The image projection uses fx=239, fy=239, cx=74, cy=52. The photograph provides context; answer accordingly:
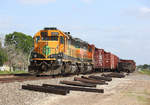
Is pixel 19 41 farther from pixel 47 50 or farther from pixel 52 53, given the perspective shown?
pixel 52 53

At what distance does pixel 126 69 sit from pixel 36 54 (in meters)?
27.0

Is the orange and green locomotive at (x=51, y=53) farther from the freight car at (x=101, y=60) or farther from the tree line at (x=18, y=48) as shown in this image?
the tree line at (x=18, y=48)

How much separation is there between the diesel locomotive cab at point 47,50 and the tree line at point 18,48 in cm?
4229

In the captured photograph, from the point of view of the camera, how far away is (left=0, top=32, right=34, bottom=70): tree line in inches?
2656

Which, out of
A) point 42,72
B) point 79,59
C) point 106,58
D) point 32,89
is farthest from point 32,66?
point 106,58

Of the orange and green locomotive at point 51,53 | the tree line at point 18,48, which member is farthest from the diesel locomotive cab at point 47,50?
the tree line at point 18,48

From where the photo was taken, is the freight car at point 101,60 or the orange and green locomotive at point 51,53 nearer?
the orange and green locomotive at point 51,53

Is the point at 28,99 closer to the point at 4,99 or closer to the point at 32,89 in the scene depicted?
the point at 4,99

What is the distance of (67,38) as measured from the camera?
2138 centimetres

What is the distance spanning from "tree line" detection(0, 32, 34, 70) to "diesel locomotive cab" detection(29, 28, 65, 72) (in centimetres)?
4229

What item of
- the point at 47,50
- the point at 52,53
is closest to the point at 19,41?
the point at 47,50

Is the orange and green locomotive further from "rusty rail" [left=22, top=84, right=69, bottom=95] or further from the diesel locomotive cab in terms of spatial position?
"rusty rail" [left=22, top=84, right=69, bottom=95]

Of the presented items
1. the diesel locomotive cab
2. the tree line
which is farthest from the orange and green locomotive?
the tree line

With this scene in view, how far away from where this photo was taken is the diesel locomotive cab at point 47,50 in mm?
19922
